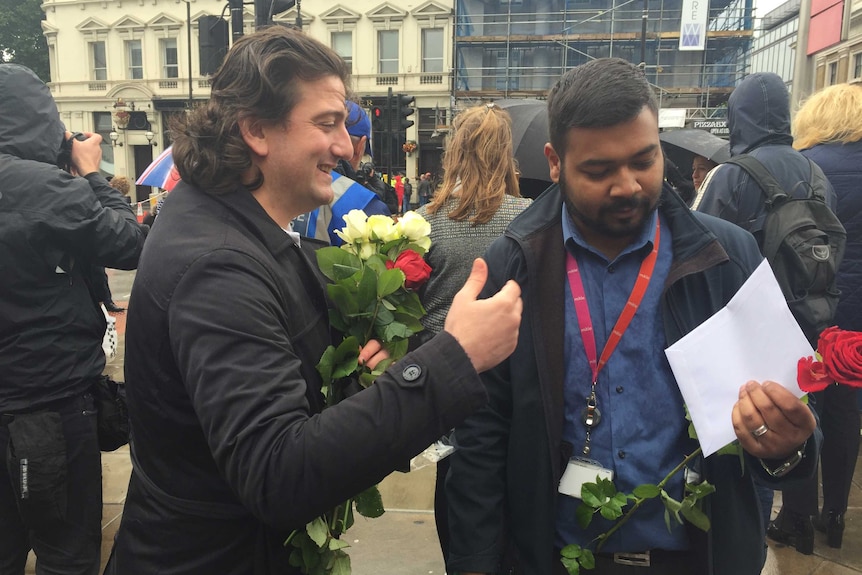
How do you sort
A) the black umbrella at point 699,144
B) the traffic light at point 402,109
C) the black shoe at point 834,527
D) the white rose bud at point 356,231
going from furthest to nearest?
1. the traffic light at point 402,109
2. the black umbrella at point 699,144
3. the black shoe at point 834,527
4. the white rose bud at point 356,231

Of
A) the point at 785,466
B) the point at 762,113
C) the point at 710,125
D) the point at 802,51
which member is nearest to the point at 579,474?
the point at 785,466

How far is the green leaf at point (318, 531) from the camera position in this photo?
1.47 meters

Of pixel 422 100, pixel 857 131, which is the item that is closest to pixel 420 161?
pixel 422 100

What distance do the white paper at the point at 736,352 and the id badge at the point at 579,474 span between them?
1.01 feet

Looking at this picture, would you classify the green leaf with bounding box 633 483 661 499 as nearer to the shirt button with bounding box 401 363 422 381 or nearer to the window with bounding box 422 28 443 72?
the shirt button with bounding box 401 363 422 381

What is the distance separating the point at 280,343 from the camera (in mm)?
1267

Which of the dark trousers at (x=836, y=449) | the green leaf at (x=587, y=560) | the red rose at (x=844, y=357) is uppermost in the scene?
the red rose at (x=844, y=357)

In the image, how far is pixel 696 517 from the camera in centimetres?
158

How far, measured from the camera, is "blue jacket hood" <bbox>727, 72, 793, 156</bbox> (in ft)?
11.2

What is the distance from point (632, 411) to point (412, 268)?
67 centimetres

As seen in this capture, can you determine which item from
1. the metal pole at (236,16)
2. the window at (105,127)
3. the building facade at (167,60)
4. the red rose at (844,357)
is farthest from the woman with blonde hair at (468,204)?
the window at (105,127)

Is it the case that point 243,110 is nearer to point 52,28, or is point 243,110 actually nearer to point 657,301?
point 657,301

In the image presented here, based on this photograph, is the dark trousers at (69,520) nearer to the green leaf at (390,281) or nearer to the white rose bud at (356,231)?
the white rose bud at (356,231)

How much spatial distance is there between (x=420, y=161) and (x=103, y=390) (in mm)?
33924
